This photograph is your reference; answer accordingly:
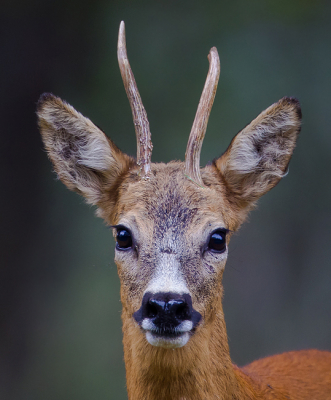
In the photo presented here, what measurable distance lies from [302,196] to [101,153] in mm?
5344

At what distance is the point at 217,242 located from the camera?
317 cm

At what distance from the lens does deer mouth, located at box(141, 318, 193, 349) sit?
2.65 meters

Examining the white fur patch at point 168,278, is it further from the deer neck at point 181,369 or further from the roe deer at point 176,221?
the deer neck at point 181,369

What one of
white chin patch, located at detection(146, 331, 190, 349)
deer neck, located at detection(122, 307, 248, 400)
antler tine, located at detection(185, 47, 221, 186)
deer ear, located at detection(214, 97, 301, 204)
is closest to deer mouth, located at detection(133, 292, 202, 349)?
white chin patch, located at detection(146, 331, 190, 349)

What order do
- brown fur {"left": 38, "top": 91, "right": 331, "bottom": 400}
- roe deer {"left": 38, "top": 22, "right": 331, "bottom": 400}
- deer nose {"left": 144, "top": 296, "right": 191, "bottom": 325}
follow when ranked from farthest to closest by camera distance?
brown fur {"left": 38, "top": 91, "right": 331, "bottom": 400} → roe deer {"left": 38, "top": 22, "right": 331, "bottom": 400} → deer nose {"left": 144, "top": 296, "right": 191, "bottom": 325}

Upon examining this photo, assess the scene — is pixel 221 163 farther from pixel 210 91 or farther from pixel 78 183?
pixel 78 183

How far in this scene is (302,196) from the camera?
26.5 feet

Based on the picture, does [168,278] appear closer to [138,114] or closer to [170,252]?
[170,252]

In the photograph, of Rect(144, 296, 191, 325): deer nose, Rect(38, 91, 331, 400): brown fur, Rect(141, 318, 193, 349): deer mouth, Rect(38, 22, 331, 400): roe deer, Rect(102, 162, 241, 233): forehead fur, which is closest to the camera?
Rect(144, 296, 191, 325): deer nose

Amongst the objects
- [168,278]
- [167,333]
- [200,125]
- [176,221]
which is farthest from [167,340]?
[200,125]

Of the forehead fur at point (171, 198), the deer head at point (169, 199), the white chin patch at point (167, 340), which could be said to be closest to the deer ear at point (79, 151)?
the deer head at point (169, 199)

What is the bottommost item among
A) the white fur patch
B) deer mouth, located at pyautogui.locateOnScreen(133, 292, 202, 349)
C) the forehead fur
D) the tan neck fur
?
the tan neck fur

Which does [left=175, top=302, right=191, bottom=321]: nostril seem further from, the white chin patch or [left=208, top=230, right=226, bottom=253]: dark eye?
[left=208, top=230, right=226, bottom=253]: dark eye

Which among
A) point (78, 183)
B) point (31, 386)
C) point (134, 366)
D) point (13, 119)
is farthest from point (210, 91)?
point (31, 386)
